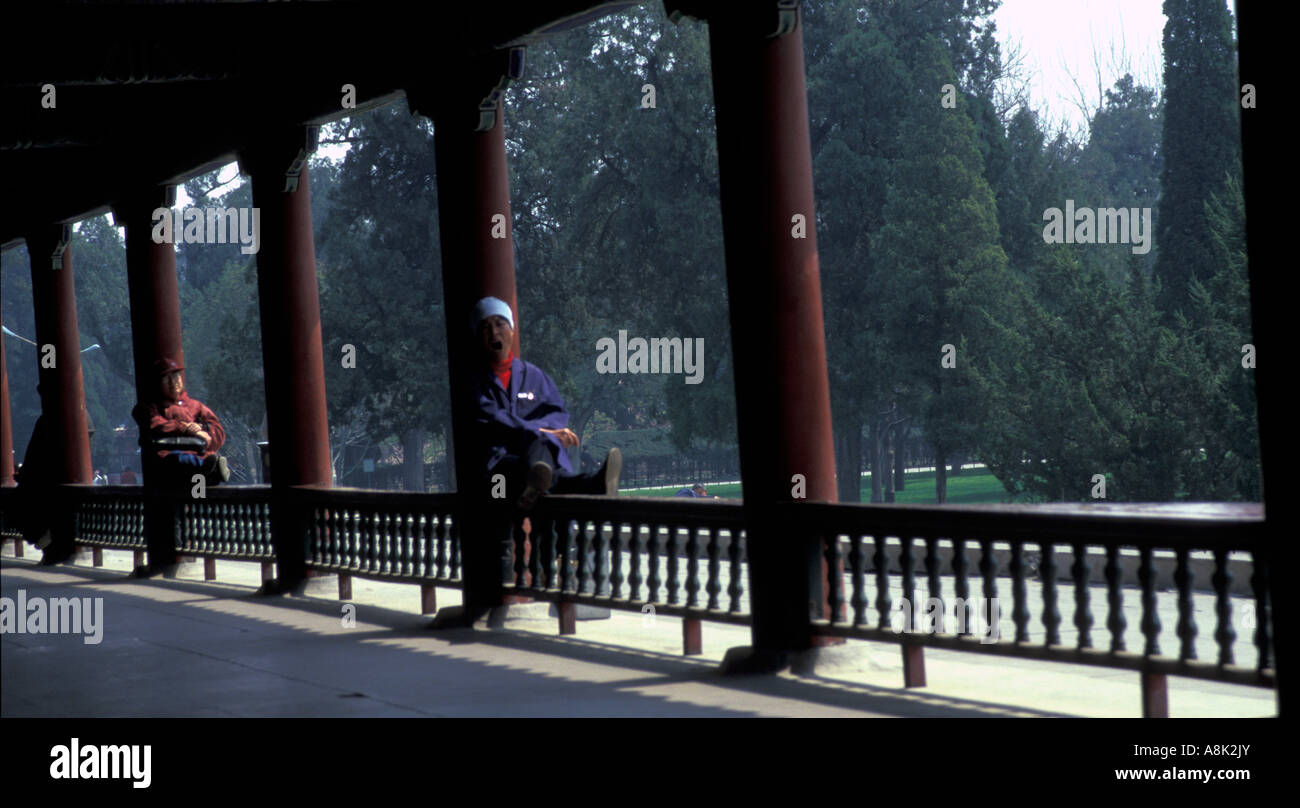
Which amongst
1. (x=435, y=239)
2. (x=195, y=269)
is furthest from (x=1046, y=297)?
(x=195, y=269)

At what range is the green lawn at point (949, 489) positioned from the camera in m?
58.1

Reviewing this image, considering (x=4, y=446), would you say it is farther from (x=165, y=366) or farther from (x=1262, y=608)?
(x=1262, y=608)

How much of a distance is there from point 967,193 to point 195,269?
158 ft

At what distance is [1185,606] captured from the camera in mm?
6629

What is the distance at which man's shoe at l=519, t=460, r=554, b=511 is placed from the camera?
1095 cm

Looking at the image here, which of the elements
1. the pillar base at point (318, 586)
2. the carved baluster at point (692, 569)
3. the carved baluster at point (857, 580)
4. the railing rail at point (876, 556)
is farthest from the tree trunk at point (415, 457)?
the carved baluster at point (857, 580)

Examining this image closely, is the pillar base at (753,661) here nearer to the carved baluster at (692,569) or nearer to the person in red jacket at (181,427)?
the carved baluster at (692,569)

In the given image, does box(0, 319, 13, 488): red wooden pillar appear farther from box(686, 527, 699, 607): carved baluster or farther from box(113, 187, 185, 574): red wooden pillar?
box(686, 527, 699, 607): carved baluster

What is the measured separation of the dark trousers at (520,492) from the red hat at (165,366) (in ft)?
22.5

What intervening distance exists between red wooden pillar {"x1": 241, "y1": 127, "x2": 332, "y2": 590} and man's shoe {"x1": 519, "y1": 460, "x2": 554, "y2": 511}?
411 cm

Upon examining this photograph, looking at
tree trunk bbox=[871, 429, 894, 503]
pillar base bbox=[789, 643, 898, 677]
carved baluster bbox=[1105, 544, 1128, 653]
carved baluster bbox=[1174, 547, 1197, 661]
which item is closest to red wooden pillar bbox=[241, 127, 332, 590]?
pillar base bbox=[789, 643, 898, 677]

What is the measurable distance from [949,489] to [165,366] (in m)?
47.1

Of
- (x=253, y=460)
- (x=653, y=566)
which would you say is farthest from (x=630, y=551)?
(x=253, y=460)
